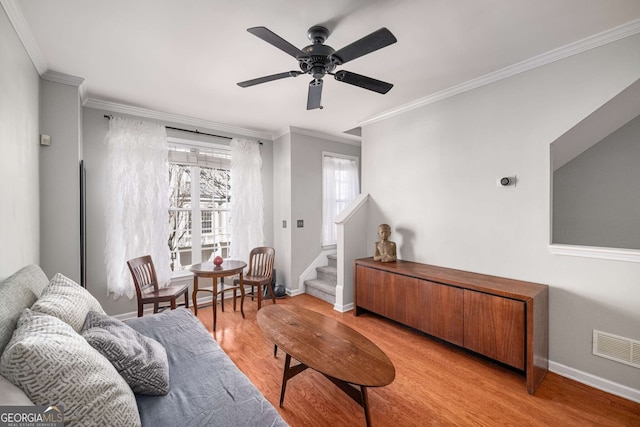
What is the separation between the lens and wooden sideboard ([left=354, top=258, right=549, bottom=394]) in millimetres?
2072

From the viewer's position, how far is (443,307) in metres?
2.56

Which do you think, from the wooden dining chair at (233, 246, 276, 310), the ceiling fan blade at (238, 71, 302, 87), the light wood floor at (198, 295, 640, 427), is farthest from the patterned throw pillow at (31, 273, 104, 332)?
the wooden dining chair at (233, 246, 276, 310)

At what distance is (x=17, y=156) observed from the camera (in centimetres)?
190

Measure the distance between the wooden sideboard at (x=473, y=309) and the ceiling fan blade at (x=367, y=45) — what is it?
6.76ft

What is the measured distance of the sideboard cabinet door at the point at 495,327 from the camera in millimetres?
2090

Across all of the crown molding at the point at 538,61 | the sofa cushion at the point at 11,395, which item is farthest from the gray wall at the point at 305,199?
the sofa cushion at the point at 11,395

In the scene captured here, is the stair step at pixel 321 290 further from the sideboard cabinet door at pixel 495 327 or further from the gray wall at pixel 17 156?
the gray wall at pixel 17 156

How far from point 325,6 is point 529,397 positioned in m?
3.10

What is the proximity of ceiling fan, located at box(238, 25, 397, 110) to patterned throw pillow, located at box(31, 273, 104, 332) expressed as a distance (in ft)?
5.50

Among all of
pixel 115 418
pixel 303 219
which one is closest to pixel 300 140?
pixel 303 219

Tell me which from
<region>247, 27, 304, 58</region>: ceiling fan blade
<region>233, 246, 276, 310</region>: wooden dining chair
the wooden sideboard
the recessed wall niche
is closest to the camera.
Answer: <region>247, 27, 304, 58</region>: ceiling fan blade

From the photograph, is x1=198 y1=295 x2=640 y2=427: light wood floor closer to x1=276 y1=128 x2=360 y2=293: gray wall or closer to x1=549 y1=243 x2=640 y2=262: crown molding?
x1=549 y1=243 x2=640 y2=262: crown molding

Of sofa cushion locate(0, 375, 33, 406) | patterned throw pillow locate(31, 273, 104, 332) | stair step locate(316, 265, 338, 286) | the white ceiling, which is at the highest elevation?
the white ceiling

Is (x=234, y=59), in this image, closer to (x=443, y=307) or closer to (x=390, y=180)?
(x=390, y=180)
